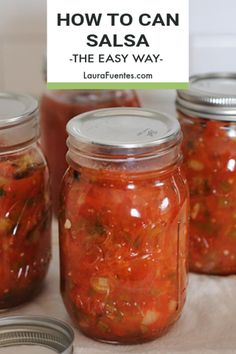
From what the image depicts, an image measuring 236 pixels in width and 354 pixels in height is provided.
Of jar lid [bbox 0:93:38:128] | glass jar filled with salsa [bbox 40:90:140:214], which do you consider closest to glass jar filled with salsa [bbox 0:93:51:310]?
jar lid [bbox 0:93:38:128]

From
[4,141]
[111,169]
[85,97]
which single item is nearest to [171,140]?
[111,169]

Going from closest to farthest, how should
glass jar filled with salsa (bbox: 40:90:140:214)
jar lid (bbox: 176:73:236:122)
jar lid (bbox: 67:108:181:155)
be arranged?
jar lid (bbox: 67:108:181:155) < jar lid (bbox: 176:73:236:122) < glass jar filled with salsa (bbox: 40:90:140:214)

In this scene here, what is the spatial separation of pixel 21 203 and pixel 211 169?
233mm

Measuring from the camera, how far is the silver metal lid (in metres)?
0.82

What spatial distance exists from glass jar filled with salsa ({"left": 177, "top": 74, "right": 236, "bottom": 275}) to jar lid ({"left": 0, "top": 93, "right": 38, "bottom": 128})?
188mm

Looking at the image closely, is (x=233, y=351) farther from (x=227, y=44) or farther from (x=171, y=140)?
(x=227, y=44)

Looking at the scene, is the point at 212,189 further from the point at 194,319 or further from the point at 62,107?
the point at 62,107

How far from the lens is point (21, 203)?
876 millimetres

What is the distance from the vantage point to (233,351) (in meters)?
0.82

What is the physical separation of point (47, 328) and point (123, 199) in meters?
0.17

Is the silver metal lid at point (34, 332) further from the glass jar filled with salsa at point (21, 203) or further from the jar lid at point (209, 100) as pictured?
the jar lid at point (209, 100)

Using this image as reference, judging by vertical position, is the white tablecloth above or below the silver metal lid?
below

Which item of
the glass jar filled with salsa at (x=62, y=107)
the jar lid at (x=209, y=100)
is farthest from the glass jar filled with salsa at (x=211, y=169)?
the glass jar filled with salsa at (x=62, y=107)

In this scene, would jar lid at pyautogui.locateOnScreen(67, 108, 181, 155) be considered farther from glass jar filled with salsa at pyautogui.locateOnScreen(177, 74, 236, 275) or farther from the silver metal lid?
the silver metal lid
